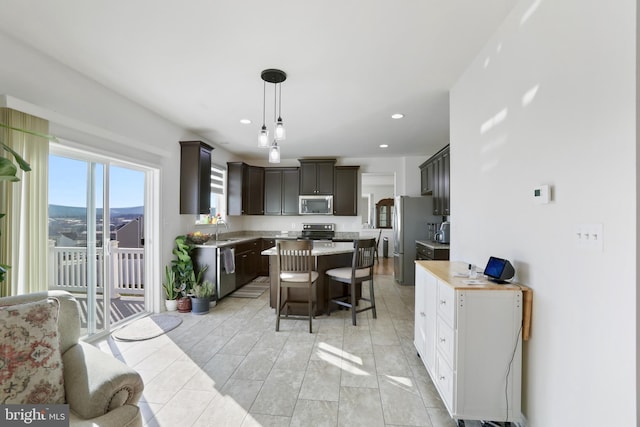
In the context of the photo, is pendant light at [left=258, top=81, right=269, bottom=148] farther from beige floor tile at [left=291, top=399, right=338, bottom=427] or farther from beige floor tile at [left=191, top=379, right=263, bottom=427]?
beige floor tile at [left=291, top=399, right=338, bottom=427]

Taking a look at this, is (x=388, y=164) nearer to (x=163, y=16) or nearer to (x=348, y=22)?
(x=348, y=22)

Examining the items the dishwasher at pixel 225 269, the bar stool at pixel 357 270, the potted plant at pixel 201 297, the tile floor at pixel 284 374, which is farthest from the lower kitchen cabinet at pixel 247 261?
the bar stool at pixel 357 270

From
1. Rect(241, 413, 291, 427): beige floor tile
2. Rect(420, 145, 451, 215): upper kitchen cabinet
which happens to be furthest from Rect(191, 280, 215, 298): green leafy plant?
Rect(420, 145, 451, 215): upper kitchen cabinet

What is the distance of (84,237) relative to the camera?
294 centimetres

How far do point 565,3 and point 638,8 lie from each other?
1.51 feet

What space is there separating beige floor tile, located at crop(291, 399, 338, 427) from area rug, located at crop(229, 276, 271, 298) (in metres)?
2.88

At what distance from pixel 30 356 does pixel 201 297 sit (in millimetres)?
2640

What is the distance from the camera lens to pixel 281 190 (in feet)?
20.9

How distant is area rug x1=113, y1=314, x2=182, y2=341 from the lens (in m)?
3.06

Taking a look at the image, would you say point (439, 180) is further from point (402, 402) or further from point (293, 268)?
point (402, 402)

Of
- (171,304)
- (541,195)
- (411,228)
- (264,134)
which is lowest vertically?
(171,304)

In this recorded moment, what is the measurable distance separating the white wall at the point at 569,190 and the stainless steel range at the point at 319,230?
4.43 m

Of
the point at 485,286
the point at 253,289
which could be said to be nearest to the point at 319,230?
the point at 253,289

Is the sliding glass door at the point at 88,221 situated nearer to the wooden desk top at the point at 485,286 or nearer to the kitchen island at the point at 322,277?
the kitchen island at the point at 322,277
